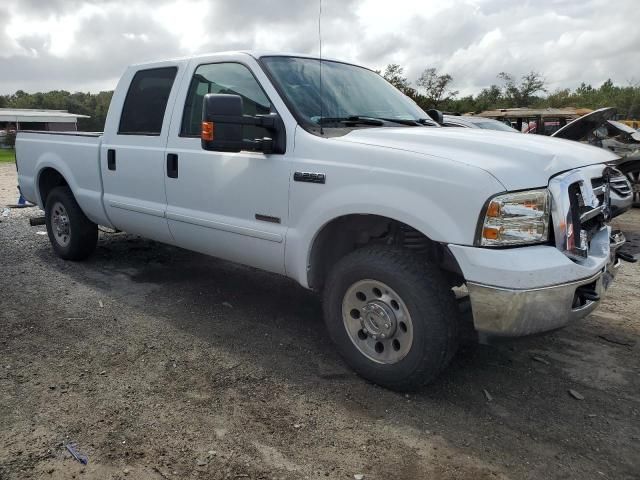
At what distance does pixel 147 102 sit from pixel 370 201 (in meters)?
2.61

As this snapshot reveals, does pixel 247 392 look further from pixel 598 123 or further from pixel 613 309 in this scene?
pixel 598 123

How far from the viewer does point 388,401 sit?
309 cm

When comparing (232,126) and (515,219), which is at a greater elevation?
(232,126)

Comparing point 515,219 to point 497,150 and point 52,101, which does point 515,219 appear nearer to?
point 497,150

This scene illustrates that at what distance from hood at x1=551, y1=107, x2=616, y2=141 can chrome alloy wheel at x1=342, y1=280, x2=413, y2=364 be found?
8.85 ft

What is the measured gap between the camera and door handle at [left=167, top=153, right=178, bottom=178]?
4.22 meters

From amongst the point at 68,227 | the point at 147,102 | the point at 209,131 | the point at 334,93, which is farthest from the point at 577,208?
the point at 68,227

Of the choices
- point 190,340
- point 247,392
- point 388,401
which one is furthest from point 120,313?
point 388,401

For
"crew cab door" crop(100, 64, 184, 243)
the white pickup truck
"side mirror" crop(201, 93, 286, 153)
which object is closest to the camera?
the white pickup truck

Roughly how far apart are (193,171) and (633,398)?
127 inches

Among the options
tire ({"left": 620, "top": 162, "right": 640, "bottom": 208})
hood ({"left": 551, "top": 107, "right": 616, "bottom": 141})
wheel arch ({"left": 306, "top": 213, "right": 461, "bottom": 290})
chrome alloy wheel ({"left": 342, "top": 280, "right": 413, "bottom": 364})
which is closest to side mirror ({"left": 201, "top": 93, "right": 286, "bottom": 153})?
wheel arch ({"left": 306, "top": 213, "right": 461, "bottom": 290})

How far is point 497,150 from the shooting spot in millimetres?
2873

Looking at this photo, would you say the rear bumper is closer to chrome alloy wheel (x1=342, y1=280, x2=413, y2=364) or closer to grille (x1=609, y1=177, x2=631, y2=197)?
chrome alloy wheel (x1=342, y1=280, x2=413, y2=364)

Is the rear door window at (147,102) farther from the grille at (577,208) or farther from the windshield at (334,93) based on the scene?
the grille at (577,208)
